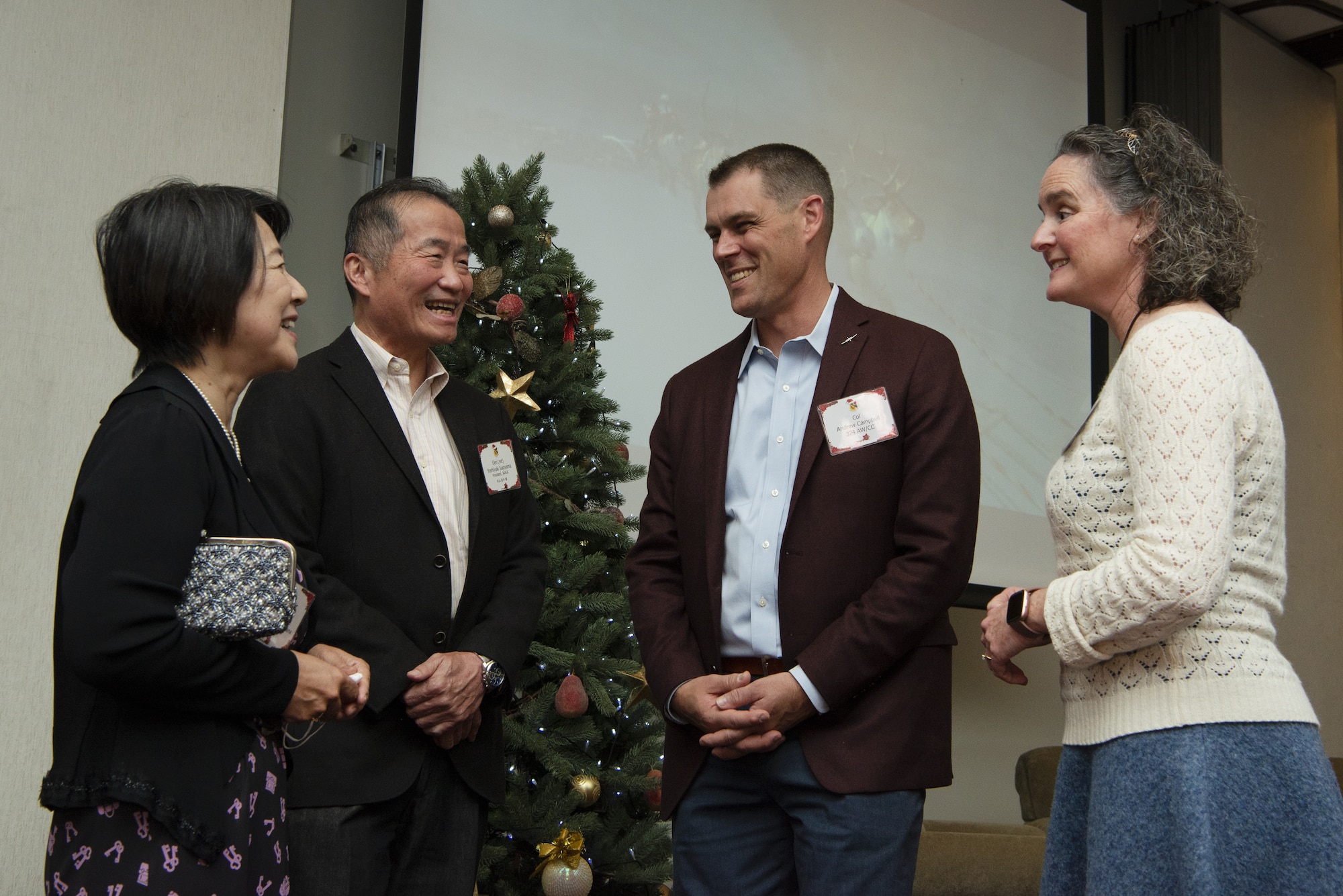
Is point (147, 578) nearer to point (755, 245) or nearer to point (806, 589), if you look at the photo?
point (806, 589)

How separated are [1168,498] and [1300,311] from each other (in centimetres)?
605

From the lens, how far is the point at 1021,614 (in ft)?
5.23

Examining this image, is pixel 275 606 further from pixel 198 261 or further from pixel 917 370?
pixel 917 370

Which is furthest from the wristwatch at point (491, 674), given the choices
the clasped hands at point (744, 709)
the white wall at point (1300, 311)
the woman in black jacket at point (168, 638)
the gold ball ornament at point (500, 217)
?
the white wall at point (1300, 311)

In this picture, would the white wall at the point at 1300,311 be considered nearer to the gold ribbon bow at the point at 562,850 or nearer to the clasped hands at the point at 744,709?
the gold ribbon bow at the point at 562,850

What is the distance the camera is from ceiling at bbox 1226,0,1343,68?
633 centimetres

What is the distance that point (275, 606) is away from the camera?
1.36 m

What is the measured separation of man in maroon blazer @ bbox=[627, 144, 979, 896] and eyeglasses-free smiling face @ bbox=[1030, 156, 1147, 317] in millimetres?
344

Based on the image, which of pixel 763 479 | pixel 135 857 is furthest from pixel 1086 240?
pixel 135 857

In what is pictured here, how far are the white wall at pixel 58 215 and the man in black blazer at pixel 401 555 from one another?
122 centimetres

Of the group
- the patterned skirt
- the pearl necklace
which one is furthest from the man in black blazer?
the patterned skirt

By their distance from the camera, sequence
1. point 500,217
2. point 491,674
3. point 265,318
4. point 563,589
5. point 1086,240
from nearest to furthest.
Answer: point 265,318 < point 1086,240 < point 491,674 < point 563,589 < point 500,217

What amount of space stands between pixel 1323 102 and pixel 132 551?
772 centimetres

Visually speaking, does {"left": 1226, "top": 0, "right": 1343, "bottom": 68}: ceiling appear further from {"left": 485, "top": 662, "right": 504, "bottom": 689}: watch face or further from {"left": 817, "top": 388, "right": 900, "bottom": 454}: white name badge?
{"left": 485, "top": 662, "right": 504, "bottom": 689}: watch face
